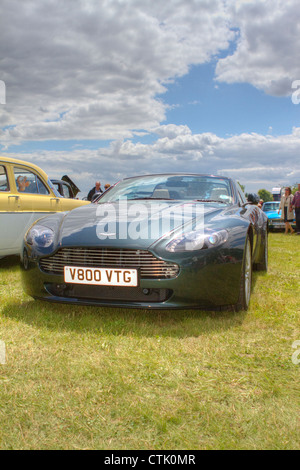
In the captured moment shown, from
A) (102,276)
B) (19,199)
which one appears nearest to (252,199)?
(102,276)

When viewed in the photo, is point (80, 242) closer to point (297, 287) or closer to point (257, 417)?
point (257, 417)

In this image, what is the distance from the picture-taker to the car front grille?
3080mm

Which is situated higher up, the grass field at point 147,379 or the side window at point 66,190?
the side window at point 66,190

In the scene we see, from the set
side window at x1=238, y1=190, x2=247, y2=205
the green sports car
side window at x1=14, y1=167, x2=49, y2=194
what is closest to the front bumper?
the green sports car

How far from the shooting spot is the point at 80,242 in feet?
10.6

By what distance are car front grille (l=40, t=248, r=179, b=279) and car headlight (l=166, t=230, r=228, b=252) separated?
0.45 ft

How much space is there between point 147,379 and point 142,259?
0.99 m

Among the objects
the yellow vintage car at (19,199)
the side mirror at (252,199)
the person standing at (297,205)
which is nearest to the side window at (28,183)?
the yellow vintage car at (19,199)

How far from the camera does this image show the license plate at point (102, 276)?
3.05 metres

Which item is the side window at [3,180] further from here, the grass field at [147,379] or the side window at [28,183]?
the grass field at [147,379]

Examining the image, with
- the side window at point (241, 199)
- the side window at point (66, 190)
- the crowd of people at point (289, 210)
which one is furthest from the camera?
the crowd of people at point (289, 210)

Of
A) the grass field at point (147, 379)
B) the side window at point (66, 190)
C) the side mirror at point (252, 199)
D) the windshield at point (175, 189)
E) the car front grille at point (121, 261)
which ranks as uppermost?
the side window at point (66, 190)

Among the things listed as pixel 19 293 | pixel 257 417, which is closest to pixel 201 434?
pixel 257 417
